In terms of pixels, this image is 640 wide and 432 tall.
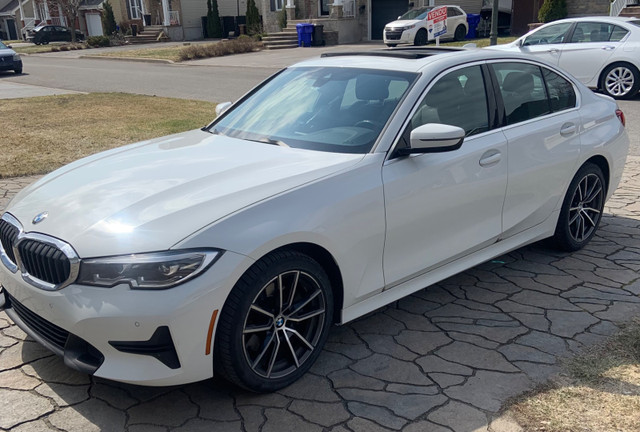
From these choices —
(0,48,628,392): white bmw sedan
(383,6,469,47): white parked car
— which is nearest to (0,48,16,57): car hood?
(383,6,469,47): white parked car

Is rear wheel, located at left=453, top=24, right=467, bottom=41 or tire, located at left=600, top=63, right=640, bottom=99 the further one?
rear wheel, located at left=453, top=24, right=467, bottom=41

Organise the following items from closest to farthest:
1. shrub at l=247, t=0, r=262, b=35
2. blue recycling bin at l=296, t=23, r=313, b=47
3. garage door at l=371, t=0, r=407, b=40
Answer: blue recycling bin at l=296, t=23, r=313, b=47, garage door at l=371, t=0, r=407, b=40, shrub at l=247, t=0, r=262, b=35

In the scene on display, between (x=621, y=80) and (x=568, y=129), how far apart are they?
9.68m

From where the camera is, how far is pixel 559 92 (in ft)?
17.1

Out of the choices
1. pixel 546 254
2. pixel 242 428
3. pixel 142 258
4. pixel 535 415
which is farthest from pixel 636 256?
pixel 142 258

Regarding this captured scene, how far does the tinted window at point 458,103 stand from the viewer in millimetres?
4164

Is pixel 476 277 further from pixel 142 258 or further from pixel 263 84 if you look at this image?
pixel 142 258

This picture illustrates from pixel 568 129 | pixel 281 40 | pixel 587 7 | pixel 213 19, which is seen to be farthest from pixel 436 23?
pixel 213 19

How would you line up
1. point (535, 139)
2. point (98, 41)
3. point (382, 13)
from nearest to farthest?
point (535, 139) < point (382, 13) < point (98, 41)

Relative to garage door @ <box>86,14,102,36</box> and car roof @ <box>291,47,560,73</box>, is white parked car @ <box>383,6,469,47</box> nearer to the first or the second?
car roof @ <box>291,47,560,73</box>

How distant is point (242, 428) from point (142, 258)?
3.23ft

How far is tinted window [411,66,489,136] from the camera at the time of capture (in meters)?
4.16

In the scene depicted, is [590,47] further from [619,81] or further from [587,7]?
[587,7]

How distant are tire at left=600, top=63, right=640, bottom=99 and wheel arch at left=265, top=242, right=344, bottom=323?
11.8m
